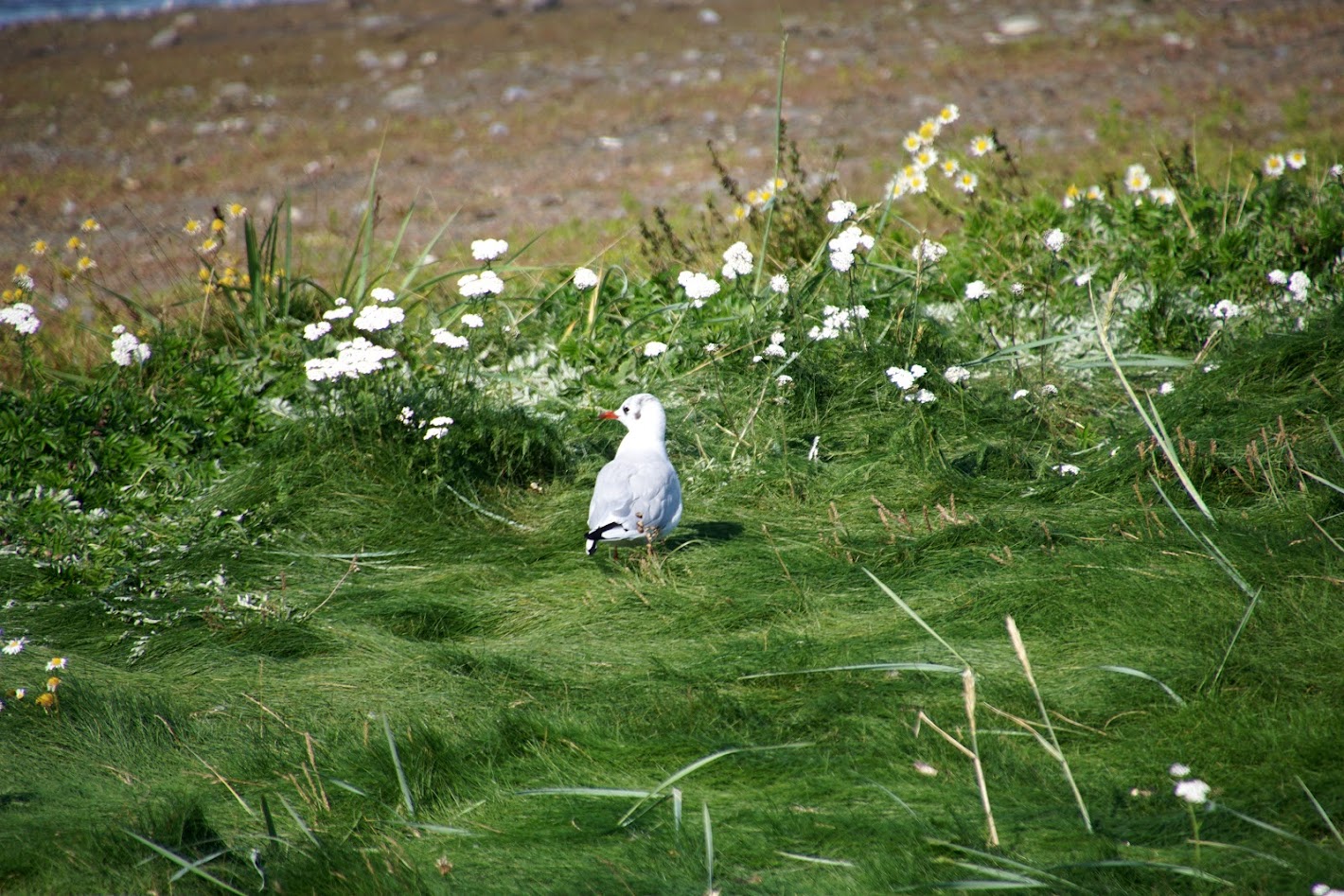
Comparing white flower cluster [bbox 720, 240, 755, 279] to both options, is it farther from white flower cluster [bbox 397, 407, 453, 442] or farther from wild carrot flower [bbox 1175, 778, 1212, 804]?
wild carrot flower [bbox 1175, 778, 1212, 804]

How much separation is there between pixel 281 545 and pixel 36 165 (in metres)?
7.51

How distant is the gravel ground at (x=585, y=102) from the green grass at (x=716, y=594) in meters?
1.57

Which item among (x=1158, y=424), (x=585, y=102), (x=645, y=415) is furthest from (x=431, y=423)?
(x=585, y=102)

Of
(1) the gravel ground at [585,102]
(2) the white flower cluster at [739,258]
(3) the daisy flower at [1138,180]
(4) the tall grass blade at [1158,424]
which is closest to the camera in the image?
(4) the tall grass blade at [1158,424]

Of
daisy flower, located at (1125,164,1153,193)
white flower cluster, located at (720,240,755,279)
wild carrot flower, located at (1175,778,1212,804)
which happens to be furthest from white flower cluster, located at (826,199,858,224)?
wild carrot flower, located at (1175,778,1212,804)

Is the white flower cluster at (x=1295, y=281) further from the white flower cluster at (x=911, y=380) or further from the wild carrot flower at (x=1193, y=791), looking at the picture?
the wild carrot flower at (x=1193, y=791)

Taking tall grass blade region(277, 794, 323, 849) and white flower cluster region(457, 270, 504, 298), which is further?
white flower cluster region(457, 270, 504, 298)

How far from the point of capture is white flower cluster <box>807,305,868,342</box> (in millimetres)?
3625

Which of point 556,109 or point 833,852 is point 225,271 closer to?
point 833,852

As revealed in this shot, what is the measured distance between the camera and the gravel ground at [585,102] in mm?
7457

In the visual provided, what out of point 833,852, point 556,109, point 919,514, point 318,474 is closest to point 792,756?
point 833,852

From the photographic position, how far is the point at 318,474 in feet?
11.0

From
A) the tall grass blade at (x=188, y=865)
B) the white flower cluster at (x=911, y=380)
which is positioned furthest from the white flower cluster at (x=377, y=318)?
the tall grass blade at (x=188, y=865)

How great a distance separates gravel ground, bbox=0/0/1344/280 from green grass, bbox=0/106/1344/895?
1.57m
